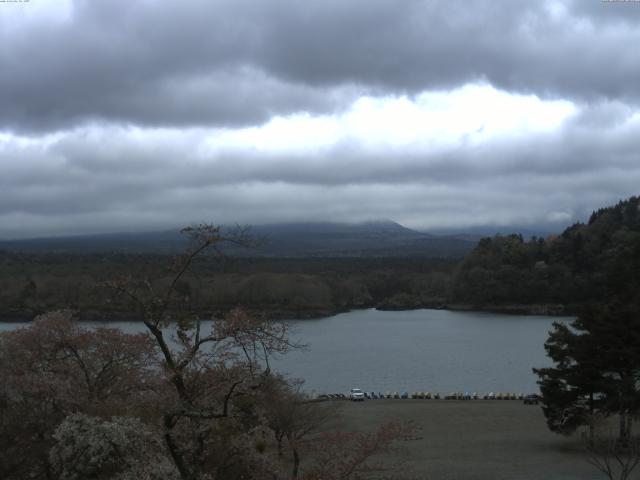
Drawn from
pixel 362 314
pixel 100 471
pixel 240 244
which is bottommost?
pixel 362 314

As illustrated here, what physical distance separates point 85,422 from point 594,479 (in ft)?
39.8

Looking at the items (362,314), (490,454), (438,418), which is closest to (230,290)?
(362,314)

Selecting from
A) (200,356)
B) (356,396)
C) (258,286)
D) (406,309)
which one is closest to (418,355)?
(356,396)

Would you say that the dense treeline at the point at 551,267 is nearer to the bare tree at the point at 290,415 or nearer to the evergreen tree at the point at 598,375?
the evergreen tree at the point at 598,375

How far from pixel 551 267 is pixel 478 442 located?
198 ft

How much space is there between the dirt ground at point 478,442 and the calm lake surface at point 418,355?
3.76 meters

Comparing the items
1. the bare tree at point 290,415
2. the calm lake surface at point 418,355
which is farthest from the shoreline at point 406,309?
Result: the bare tree at point 290,415

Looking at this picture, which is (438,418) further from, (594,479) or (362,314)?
(362,314)

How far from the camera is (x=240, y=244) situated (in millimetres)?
5855

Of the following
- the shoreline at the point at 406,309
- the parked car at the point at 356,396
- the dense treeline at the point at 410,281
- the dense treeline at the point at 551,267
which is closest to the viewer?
the parked car at the point at 356,396

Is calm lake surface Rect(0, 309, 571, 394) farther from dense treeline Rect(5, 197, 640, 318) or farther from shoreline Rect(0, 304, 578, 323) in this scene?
dense treeline Rect(5, 197, 640, 318)

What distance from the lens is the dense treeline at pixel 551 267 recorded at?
244 feet

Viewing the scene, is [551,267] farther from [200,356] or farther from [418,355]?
[200,356]

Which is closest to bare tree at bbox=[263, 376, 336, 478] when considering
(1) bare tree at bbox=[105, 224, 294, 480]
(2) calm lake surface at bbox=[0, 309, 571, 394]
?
(2) calm lake surface at bbox=[0, 309, 571, 394]
